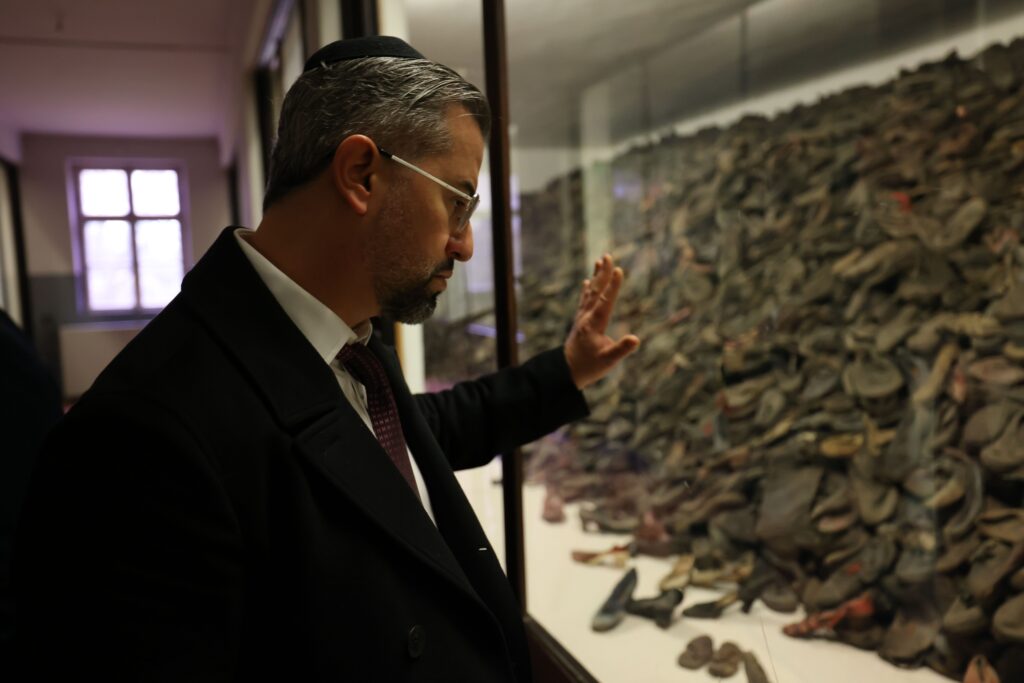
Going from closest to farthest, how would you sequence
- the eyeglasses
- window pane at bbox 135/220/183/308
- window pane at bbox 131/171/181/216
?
the eyeglasses
window pane at bbox 135/220/183/308
window pane at bbox 131/171/181/216

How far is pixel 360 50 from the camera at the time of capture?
805 mm

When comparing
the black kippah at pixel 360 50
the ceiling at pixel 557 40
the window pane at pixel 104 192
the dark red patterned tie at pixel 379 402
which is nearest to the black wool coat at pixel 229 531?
the dark red patterned tie at pixel 379 402

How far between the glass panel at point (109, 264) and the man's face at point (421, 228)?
5704 mm

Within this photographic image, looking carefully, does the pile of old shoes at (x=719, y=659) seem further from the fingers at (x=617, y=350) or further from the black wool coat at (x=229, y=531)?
the black wool coat at (x=229, y=531)

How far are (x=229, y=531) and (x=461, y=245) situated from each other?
16.7 inches

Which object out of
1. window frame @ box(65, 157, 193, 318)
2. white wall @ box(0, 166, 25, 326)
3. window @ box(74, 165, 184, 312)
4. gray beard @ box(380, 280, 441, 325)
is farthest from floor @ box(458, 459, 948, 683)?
white wall @ box(0, 166, 25, 326)

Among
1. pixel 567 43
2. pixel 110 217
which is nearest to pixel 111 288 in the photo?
pixel 110 217

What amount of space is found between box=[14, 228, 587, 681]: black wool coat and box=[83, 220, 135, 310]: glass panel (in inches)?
227

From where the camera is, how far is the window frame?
19.1 feet

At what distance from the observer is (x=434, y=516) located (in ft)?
2.96

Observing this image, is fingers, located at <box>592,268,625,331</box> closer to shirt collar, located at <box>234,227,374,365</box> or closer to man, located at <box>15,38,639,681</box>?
man, located at <box>15,38,639,681</box>

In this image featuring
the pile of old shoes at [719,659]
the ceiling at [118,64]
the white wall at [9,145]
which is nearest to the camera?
the pile of old shoes at [719,659]

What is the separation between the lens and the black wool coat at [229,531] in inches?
21.8

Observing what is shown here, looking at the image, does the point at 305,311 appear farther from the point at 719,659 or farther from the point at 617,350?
the point at 719,659
